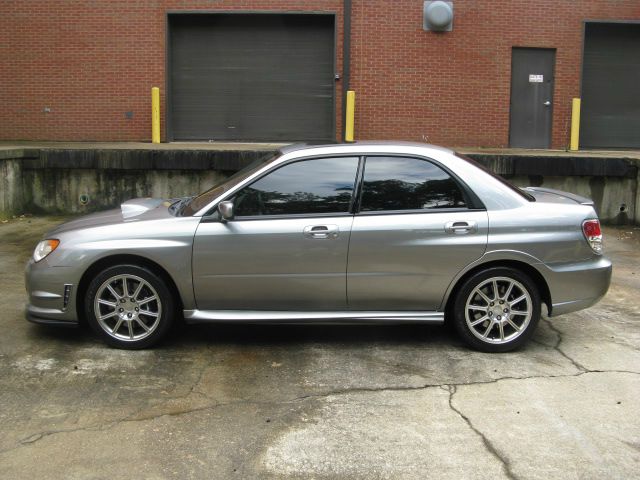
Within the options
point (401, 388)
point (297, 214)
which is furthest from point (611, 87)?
point (401, 388)

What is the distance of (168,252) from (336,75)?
10917mm

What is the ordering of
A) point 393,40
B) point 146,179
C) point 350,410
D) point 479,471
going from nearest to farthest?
point 479,471
point 350,410
point 146,179
point 393,40

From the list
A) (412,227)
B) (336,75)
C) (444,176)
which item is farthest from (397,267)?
(336,75)

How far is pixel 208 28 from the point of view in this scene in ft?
51.9

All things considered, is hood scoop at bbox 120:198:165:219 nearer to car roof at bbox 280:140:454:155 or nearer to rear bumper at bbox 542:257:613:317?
car roof at bbox 280:140:454:155

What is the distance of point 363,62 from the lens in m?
15.4

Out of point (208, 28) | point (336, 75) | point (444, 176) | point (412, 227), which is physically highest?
point (208, 28)

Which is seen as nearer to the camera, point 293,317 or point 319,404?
point 319,404

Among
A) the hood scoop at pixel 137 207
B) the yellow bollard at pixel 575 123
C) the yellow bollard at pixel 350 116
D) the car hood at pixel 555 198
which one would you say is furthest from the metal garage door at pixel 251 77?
the car hood at pixel 555 198

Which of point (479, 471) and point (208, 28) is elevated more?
point (208, 28)

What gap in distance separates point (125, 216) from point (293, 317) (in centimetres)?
159

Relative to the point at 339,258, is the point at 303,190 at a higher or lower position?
higher

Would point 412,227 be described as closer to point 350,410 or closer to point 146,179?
point 350,410

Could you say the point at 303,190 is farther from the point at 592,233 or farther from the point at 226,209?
the point at 592,233
